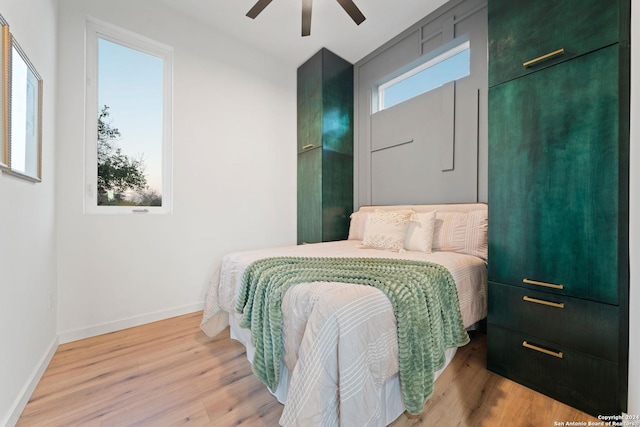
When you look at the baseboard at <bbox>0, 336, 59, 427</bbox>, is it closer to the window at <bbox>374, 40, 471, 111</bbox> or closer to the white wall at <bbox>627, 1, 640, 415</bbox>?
the white wall at <bbox>627, 1, 640, 415</bbox>

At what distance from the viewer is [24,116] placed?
143 cm

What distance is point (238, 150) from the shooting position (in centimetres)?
305

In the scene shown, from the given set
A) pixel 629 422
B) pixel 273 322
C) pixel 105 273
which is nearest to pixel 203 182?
pixel 105 273

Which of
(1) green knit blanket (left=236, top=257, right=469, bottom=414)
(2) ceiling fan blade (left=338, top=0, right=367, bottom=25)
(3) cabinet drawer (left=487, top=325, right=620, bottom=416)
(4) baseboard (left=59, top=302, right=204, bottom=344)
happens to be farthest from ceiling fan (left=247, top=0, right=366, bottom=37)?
(4) baseboard (left=59, top=302, right=204, bottom=344)

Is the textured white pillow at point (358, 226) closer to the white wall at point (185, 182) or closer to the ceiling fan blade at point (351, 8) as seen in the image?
the white wall at point (185, 182)

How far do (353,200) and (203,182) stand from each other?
1916mm

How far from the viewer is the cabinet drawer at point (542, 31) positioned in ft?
4.19

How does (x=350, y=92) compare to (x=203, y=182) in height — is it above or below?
above

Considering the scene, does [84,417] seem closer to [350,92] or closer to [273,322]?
[273,322]

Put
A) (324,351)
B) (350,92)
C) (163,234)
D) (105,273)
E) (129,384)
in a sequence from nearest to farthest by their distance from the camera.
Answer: (324,351) → (129,384) → (105,273) → (163,234) → (350,92)

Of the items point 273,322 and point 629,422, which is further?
point 273,322

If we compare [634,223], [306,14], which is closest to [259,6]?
[306,14]

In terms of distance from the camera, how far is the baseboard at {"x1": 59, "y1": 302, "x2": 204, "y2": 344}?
208 centimetres

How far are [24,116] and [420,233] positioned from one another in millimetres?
2727
